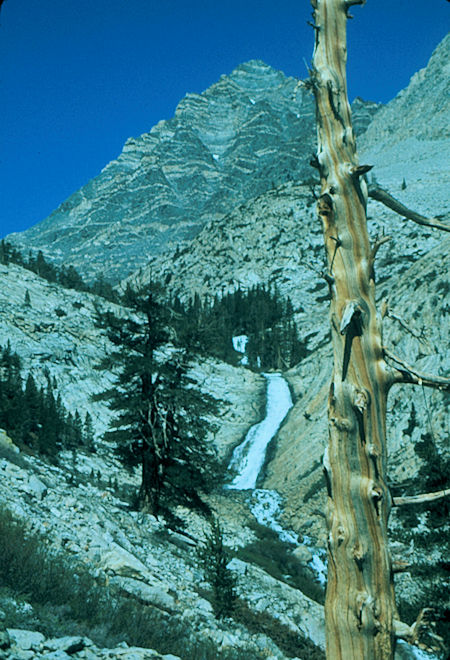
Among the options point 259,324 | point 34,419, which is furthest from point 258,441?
point 259,324

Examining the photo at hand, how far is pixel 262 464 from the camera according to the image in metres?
35.0

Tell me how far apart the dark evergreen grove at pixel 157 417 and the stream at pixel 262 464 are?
21.1ft

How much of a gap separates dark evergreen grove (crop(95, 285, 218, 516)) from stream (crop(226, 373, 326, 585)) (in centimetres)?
642

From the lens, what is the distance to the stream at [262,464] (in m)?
22.8

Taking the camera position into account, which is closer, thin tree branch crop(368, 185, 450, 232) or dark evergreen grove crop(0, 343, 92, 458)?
thin tree branch crop(368, 185, 450, 232)

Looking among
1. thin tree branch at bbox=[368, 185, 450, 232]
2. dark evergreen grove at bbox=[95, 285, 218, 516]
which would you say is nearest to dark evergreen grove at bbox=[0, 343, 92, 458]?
dark evergreen grove at bbox=[95, 285, 218, 516]

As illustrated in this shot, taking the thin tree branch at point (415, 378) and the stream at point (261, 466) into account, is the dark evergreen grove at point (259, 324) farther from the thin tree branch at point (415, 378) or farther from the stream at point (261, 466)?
the thin tree branch at point (415, 378)

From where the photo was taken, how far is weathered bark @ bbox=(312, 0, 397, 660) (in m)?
3.27

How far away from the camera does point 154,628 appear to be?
652cm

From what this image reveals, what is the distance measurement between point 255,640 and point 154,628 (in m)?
3.27

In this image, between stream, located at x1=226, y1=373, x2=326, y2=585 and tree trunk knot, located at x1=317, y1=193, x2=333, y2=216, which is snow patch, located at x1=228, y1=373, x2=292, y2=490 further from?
tree trunk knot, located at x1=317, y1=193, x2=333, y2=216

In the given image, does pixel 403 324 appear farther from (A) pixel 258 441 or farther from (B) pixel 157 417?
(A) pixel 258 441

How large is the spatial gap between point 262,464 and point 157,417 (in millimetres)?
21177

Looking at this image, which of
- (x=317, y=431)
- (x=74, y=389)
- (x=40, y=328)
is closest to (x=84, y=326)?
(x=40, y=328)
